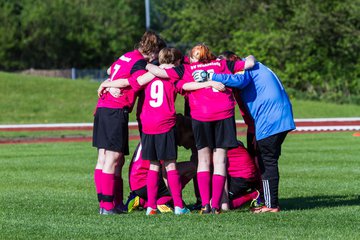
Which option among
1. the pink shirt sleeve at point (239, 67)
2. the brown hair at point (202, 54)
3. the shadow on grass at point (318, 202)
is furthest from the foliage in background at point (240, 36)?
the brown hair at point (202, 54)

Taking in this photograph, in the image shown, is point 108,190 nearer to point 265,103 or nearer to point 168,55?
point 168,55

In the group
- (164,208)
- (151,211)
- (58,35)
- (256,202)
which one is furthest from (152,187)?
(58,35)

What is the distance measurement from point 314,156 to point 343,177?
4288 millimetres

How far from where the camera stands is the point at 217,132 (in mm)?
10086

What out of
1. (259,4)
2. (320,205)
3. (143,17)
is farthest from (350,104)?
(143,17)

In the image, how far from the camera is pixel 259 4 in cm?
5244

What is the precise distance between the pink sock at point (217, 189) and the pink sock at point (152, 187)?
67cm

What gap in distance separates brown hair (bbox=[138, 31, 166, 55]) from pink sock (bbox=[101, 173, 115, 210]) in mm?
1492

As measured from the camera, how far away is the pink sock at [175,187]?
1018 cm

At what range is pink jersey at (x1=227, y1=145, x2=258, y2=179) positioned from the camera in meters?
10.9

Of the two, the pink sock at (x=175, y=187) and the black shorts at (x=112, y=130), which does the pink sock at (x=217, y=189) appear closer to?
the pink sock at (x=175, y=187)

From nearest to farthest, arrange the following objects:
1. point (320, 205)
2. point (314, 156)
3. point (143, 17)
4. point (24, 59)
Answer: point (320, 205) < point (314, 156) < point (24, 59) < point (143, 17)

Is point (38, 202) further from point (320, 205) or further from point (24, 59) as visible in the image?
point (24, 59)

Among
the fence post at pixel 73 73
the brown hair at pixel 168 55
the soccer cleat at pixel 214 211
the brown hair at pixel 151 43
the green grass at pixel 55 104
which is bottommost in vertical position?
the fence post at pixel 73 73
